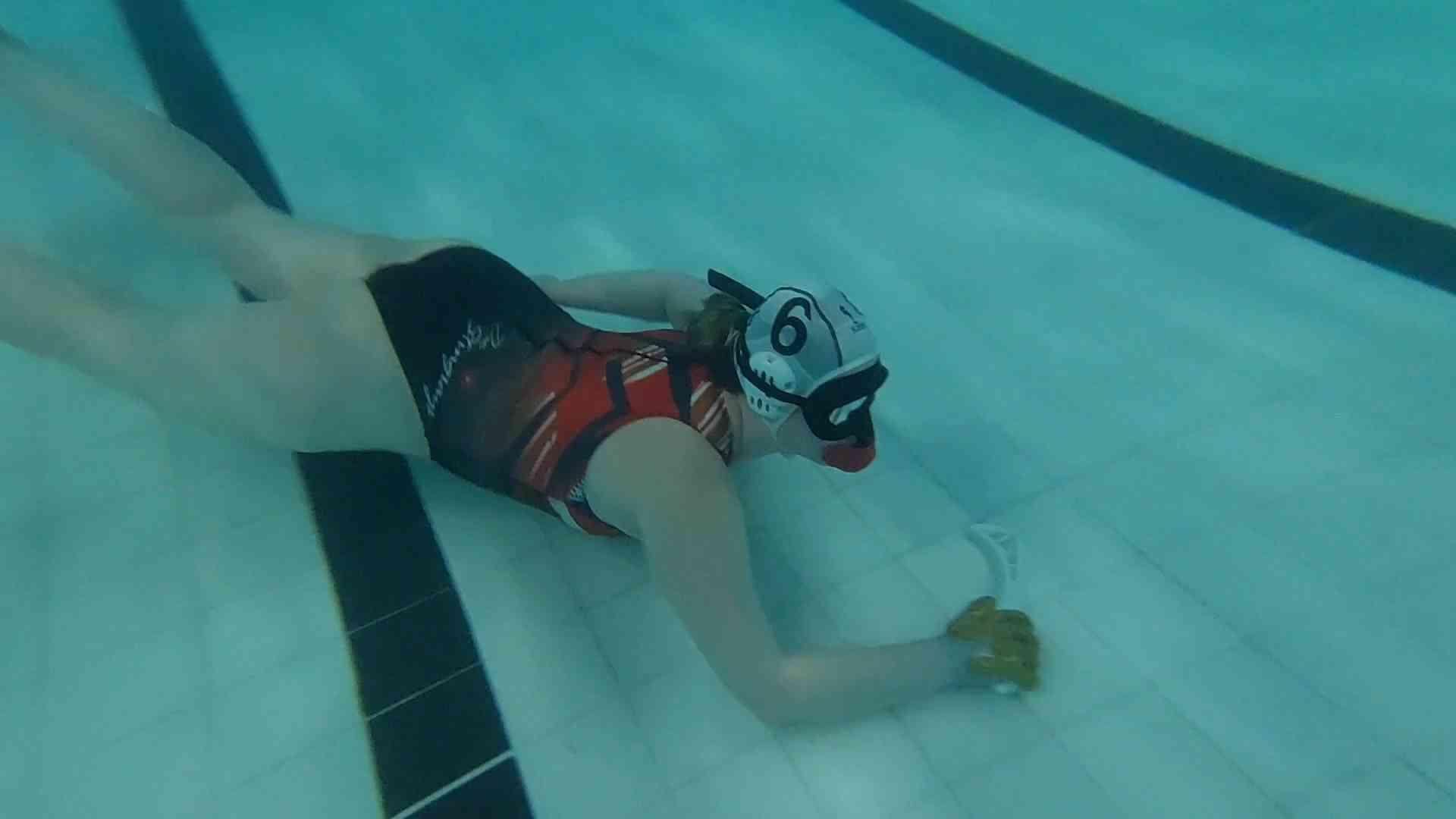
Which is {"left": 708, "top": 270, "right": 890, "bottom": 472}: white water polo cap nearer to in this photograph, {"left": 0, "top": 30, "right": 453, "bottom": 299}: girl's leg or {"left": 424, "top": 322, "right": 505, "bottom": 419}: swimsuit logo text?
{"left": 424, "top": 322, "right": 505, "bottom": 419}: swimsuit logo text

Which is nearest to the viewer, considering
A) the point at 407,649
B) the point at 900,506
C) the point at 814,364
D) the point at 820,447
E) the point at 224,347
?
the point at 814,364

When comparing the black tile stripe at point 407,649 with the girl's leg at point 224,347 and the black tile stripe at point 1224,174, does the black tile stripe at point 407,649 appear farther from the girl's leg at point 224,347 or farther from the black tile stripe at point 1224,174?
the black tile stripe at point 1224,174

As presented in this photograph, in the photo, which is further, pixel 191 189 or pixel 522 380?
pixel 191 189

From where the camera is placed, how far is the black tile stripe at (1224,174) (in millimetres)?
3459

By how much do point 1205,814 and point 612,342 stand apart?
1769mm

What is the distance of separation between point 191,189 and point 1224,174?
422 cm

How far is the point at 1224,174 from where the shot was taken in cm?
402

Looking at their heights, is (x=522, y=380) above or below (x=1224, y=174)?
above

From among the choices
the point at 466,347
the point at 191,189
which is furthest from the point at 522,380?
the point at 191,189

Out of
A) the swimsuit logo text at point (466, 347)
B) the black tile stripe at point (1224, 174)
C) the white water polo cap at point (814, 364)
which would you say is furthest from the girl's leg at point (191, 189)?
the black tile stripe at point (1224, 174)

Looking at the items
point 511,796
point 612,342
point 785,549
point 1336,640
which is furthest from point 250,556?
point 1336,640

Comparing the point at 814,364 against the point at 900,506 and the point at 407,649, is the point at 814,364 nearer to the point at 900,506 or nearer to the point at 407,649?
the point at 900,506

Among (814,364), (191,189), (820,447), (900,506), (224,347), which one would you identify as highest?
(191,189)

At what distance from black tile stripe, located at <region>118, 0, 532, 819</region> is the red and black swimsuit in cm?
40
